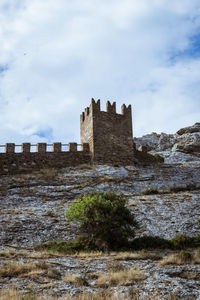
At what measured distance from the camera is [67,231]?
19.9m

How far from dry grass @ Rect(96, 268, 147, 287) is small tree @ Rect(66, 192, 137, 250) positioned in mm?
5989

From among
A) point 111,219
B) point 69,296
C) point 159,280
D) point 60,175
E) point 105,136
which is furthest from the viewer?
point 105,136

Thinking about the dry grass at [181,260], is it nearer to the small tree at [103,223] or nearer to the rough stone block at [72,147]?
the small tree at [103,223]

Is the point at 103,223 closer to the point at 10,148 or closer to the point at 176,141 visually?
the point at 10,148

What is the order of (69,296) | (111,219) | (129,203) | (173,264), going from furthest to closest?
(129,203) < (111,219) < (173,264) < (69,296)

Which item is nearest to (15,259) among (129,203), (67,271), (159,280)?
(67,271)

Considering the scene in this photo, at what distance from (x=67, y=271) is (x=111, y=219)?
6134 mm

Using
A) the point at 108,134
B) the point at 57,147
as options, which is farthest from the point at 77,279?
the point at 108,134

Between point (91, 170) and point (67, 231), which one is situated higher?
point (91, 170)

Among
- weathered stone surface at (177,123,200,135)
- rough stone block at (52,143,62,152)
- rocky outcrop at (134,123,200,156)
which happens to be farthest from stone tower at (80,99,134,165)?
weathered stone surface at (177,123,200,135)

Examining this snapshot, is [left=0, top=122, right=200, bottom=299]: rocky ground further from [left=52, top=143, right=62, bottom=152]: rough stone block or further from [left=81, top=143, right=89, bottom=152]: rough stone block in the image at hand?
[left=52, top=143, right=62, bottom=152]: rough stone block

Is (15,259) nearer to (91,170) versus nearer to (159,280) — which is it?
(159,280)

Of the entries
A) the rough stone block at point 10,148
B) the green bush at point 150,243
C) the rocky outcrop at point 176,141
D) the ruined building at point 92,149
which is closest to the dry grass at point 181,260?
the green bush at point 150,243

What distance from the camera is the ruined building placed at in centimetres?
3338
